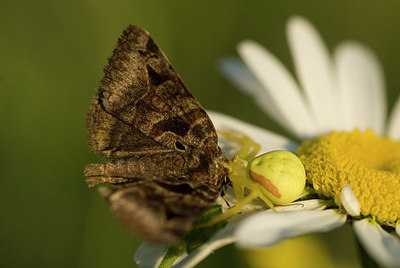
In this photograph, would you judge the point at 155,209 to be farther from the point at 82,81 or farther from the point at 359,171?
the point at 82,81

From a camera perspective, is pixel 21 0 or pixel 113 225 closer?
pixel 113 225

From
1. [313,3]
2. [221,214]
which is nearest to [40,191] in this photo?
[221,214]

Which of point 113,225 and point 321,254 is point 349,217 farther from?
point 113,225

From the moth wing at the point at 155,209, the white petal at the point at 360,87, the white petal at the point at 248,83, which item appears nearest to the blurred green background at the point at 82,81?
the white petal at the point at 248,83

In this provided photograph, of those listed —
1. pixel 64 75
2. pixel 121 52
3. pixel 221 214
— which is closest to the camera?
pixel 221 214

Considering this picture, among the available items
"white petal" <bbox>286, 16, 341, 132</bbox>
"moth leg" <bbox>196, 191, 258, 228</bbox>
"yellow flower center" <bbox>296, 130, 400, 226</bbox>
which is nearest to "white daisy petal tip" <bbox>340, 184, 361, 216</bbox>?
"yellow flower center" <bbox>296, 130, 400, 226</bbox>

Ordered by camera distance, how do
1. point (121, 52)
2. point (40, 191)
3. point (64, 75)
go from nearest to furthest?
point (121, 52) → point (40, 191) → point (64, 75)

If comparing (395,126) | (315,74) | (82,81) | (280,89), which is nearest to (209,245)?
(280,89)
